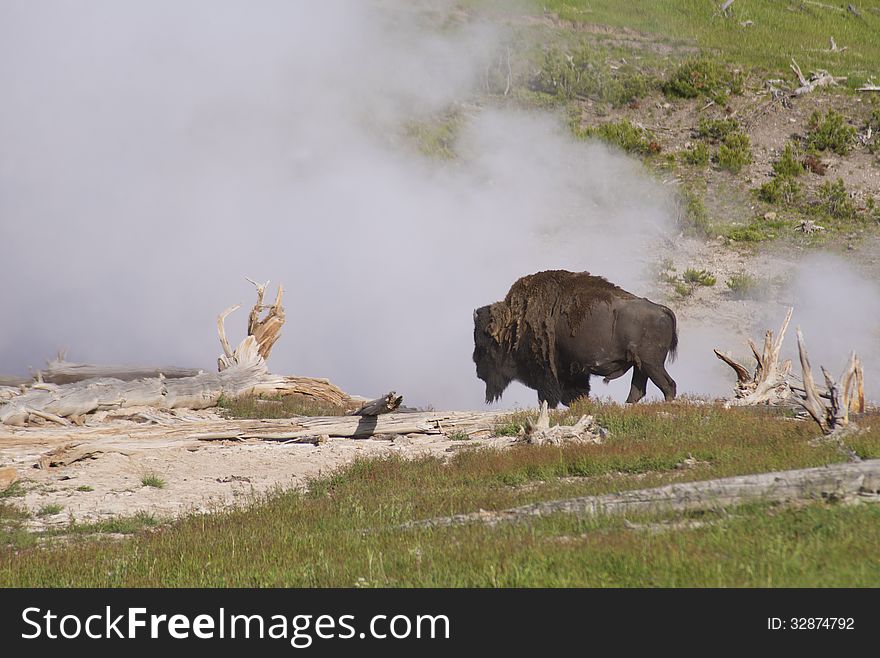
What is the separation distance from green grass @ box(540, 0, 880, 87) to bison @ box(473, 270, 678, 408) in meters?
30.4

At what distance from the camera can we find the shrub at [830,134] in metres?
35.7

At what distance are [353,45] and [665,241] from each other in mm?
19045

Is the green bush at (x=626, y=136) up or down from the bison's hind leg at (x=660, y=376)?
up

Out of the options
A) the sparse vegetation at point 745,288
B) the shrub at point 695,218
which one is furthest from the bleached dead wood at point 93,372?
the shrub at point 695,218

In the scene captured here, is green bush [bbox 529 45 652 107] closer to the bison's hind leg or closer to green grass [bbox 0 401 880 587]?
the bison's hind leg

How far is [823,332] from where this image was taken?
973 inches

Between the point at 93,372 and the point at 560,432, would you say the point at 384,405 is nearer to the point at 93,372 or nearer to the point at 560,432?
the point at 560,432

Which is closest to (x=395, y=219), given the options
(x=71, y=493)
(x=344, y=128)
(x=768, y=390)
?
(x=344, y=128)

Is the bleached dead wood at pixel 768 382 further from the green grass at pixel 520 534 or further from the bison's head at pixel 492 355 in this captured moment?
the bison's head at pixel 492 355

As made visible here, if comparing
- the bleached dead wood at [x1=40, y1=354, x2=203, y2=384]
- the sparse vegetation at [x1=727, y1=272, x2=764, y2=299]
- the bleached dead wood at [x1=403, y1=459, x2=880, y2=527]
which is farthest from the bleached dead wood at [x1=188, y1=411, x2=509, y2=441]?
the sparse vegetation at [x1=727, y1=272, x2=764, y2=299]

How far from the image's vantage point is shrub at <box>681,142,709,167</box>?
115 ft

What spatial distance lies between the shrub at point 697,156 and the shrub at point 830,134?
12.3 ft

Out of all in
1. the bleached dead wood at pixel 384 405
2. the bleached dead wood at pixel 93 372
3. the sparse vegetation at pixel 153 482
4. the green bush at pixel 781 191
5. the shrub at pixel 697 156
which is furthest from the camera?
the shrub at pixel 697 156

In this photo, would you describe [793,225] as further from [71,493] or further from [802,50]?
[71,493]
